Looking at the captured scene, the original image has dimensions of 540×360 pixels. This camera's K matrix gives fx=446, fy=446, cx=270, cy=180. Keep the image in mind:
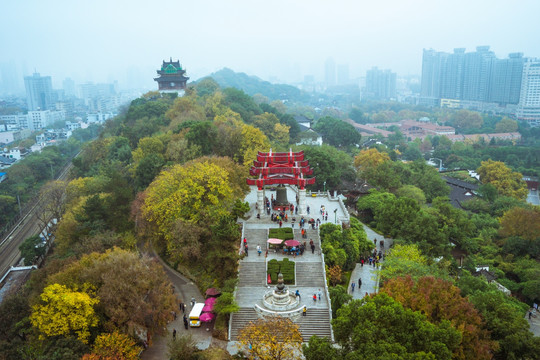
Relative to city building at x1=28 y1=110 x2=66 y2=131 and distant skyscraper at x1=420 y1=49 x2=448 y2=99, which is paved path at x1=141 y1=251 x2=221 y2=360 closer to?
city building at x1=28 y1=110 x2=66 y2=131

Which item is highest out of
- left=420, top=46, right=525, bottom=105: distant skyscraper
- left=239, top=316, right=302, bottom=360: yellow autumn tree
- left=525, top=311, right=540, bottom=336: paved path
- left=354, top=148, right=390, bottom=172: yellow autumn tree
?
left=420, top=46, right=525, bottom=105: distant skyscraper

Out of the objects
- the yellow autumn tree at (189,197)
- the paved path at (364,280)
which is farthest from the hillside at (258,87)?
the paved path at (364,280)

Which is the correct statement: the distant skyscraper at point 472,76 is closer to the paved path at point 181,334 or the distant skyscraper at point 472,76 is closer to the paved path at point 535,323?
the paved path at point 535,323

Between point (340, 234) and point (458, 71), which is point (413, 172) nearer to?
point (340, 234)

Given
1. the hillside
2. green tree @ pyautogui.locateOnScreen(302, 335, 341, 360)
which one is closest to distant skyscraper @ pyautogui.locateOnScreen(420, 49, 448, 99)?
the hillside

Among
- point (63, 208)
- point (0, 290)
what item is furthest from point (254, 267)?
point (63, 208)

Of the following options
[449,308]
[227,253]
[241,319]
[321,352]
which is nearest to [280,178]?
[227,253]

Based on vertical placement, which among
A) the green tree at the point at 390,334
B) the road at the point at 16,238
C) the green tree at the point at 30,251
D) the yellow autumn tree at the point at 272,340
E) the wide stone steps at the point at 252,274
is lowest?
the road at the point at 16,238
